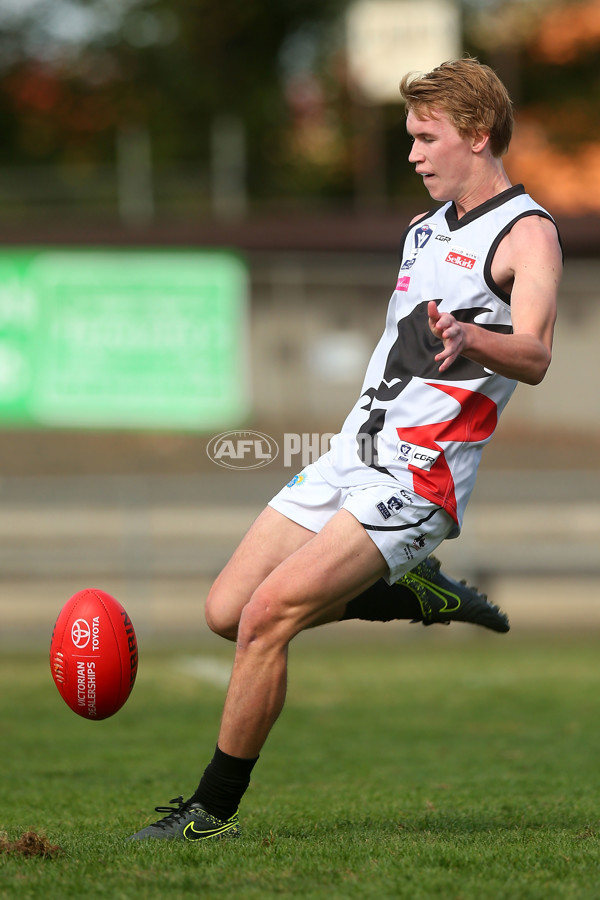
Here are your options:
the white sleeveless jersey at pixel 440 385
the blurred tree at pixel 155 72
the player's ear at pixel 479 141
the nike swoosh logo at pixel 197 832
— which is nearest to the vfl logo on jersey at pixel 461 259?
the white sleeveless jersey at pixel 440 385

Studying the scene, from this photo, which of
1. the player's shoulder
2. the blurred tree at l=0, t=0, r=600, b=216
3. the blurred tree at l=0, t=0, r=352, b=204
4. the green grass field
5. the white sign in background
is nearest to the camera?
the green grass field

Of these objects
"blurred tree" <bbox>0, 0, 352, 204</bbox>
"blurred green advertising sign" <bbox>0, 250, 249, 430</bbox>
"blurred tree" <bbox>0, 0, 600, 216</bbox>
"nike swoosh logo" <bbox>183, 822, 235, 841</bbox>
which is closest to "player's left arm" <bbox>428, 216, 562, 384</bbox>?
"nike swoosh logo" <bbox>183, 822, 235, 841</bbox>

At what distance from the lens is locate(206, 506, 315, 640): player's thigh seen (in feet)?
14.8

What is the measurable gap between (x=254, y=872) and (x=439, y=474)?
1.40 metres

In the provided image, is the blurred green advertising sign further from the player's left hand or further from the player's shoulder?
the player's left hand

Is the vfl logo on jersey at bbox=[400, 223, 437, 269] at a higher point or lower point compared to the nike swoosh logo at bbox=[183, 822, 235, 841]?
higher

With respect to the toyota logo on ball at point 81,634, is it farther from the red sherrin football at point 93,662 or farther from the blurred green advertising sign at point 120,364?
the blurred green advertising sign at point 120,364

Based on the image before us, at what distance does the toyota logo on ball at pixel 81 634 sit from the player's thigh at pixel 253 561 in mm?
495

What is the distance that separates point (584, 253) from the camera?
22.4 meters

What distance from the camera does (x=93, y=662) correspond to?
4.70m

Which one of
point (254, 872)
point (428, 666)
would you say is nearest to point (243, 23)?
point (428, 666)

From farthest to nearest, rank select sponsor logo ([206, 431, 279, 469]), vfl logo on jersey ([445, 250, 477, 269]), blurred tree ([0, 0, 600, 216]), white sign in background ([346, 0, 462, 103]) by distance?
blurred tree ([0, 0, 600, 216]) → white sign in background ([346, 0, 462, 103]) → select sponsor logo ([206, 431, 279, 469]) → vfl logo on jersey ([445, 250, 477, 269])

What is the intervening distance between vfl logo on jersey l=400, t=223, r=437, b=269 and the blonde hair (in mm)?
366

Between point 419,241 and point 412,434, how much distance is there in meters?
A: 0.70
